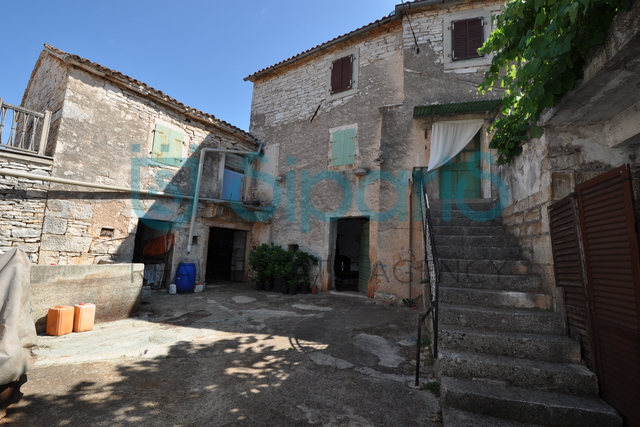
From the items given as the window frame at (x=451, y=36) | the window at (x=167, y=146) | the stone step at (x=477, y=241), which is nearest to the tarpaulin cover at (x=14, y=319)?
the stone step at (x=477, y=241)

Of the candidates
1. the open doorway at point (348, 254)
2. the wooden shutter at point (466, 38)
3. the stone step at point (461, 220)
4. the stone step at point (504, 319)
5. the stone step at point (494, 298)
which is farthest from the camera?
the open doorway at point (348, 254)

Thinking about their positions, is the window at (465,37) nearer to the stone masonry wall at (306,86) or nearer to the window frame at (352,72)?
the stone masonry wall at (306,86)

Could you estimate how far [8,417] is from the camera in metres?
2.39

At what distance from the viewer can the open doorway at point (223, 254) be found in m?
10.8

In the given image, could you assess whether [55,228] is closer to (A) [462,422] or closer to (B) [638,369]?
(A) [462,422]

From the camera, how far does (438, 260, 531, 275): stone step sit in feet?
11.8

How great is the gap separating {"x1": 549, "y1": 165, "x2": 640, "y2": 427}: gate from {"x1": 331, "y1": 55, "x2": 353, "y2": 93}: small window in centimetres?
765

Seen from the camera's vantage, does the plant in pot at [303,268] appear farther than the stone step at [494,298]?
Yes

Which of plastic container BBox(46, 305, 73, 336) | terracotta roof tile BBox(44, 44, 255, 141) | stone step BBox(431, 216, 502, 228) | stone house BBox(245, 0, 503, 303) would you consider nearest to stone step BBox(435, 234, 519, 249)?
stone step BBox(431, 216, 502, 228)

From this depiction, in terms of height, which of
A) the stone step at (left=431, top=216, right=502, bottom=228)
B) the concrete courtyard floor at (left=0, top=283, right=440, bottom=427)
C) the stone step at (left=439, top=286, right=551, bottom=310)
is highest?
the stone step at (left=431, top=216, right=502, bottom=228)

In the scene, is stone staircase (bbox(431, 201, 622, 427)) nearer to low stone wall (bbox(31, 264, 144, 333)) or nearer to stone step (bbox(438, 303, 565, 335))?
stone step (bbox(438, 303, 565, 335))

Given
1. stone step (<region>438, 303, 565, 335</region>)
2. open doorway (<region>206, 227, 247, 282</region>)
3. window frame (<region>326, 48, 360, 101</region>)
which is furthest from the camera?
open doorway (<region>206, 227, 247, 282</region>)

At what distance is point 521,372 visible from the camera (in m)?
2.45

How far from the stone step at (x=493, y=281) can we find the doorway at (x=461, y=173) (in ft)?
14.5
